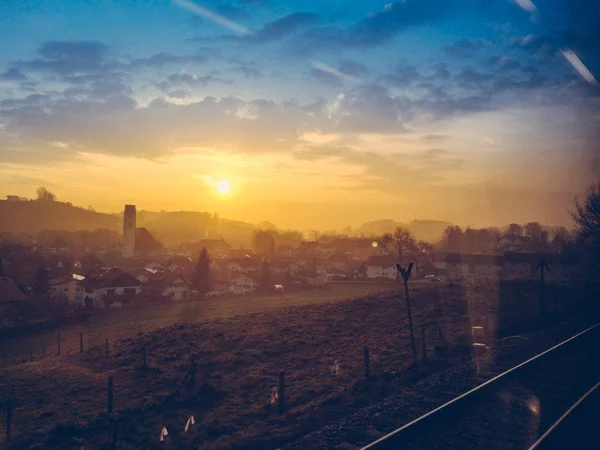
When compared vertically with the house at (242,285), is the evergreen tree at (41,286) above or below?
above

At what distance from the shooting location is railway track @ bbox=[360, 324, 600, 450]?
7.11 meters

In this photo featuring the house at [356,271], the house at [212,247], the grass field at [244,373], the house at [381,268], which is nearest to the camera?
the grass field at [244,373]

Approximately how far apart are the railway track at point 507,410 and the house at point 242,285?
47534 mm

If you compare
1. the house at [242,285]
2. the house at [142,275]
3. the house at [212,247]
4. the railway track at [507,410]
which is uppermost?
the house at [212,247]

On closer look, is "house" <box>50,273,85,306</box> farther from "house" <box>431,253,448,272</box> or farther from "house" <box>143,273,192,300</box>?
"house" <box>431,253,448,272</box>

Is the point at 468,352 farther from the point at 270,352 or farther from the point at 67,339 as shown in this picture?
the point at 67,339

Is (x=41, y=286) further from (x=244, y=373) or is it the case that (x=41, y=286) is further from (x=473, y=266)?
(x=473, y=266)

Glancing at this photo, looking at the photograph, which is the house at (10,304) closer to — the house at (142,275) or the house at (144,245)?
the house at (142,275)

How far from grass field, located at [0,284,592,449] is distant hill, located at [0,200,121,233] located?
5591 inches

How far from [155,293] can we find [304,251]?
7162cm

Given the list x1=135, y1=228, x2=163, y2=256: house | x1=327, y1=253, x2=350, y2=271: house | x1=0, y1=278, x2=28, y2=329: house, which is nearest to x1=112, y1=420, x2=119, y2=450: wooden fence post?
x1=0, y1=278, x2=28, y2=329: house

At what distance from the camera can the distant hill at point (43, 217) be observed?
149150 mm

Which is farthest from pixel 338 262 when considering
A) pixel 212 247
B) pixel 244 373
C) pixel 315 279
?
pixel 244 373

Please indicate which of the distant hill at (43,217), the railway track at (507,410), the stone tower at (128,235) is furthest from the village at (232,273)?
the distant hill at (43,217)
